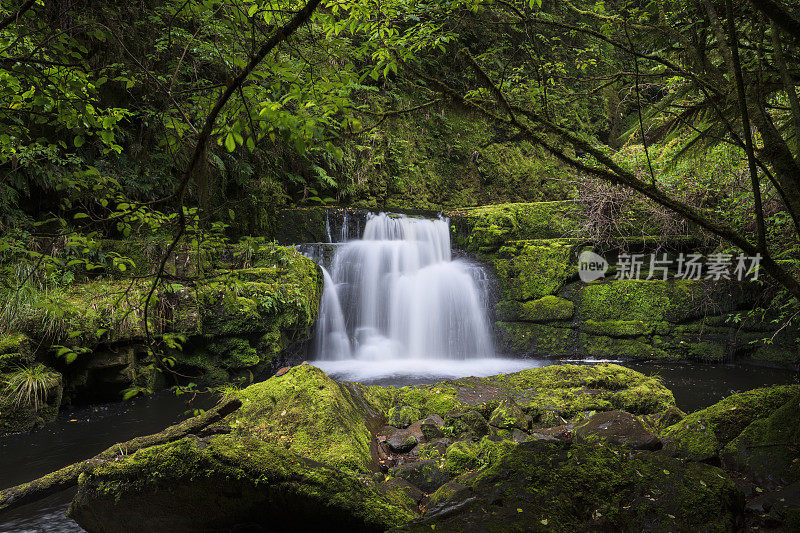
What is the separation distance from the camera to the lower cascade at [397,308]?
9695 mm

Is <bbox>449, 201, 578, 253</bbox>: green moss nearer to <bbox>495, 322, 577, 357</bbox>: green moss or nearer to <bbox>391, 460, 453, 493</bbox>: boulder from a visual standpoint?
<bbox>495, 322, 577, 357</bbox>: green moss

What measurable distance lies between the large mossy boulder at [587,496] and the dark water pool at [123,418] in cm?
302

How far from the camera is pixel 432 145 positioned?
16.4 m

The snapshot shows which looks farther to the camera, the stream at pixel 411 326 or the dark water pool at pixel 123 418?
the stream at pixel 411 326

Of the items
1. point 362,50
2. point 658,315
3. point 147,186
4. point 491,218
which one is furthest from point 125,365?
point 658,315

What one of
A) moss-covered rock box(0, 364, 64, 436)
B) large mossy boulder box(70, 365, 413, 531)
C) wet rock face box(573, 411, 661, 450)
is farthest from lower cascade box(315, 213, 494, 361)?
large mossy boulder box(70, 365, 413, 531)

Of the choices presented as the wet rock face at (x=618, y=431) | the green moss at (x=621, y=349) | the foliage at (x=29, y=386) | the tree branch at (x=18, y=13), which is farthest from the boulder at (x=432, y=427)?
the green moss at (x=621, y=349)

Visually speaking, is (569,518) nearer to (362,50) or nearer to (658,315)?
(362,50)

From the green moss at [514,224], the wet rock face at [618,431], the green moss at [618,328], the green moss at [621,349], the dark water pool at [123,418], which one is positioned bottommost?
the dark water pool at [123,418]

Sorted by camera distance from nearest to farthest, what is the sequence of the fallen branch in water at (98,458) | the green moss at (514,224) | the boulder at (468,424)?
the fallen branch in water at (98,458), the boulder at (468,424), the green moss at (514,224)

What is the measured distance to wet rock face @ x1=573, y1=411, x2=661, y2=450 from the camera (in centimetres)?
334

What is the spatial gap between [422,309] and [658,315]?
5.44 meters

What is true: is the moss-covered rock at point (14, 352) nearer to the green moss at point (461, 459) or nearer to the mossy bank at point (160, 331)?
the mossy bank at point (160, 331)

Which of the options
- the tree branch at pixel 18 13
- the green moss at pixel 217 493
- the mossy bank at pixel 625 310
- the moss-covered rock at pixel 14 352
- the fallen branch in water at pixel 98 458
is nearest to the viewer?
the tree branch at pixel 18 13
